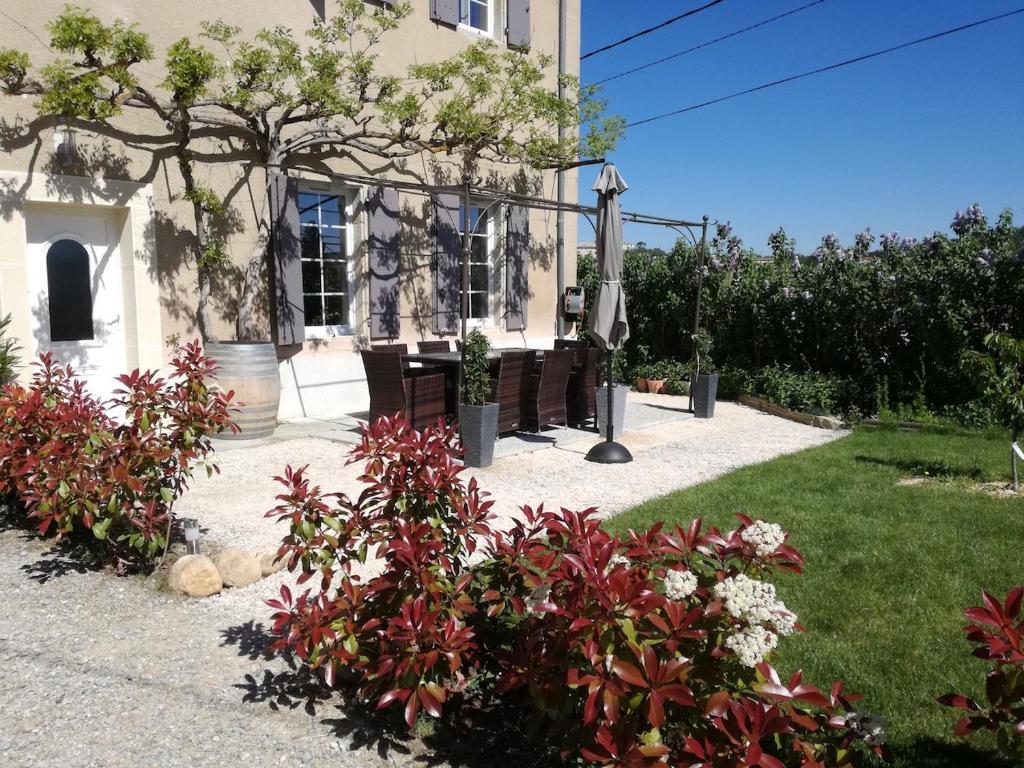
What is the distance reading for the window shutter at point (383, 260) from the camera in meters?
8.55

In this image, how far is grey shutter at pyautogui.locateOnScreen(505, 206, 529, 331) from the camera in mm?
10328

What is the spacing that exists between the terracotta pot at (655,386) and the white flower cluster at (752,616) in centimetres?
949

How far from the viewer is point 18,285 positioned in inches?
240


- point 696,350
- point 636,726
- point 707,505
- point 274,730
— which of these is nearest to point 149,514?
point 274,730

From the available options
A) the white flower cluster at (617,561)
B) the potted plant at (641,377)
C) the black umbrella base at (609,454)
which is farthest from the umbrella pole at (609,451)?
the potted plant at (641,377)

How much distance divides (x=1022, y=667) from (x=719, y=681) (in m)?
0.70

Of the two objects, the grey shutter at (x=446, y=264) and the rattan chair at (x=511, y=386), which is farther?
the grey shutter at (x=446, y=264)

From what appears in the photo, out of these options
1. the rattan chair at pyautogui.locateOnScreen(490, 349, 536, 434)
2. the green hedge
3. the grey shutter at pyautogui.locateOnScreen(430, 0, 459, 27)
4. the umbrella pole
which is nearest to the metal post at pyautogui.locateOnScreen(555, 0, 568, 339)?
the green hedge

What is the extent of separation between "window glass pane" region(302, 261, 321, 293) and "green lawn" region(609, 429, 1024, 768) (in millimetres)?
4966

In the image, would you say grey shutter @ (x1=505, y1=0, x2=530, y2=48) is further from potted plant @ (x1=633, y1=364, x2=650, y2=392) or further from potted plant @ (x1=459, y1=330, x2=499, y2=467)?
potted plant @ (x1=459, y1=330, x2=499, y2=467)

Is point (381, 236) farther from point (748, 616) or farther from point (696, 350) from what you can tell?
point (748, 616)

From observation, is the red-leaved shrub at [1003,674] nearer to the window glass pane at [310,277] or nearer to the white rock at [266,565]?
the white rock at [266,565]

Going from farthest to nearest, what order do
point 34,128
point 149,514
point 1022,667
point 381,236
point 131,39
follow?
point 381,236
point 34,128
point 131,39
point 149,514
point 1022,667

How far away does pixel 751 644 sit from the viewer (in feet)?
5.64
